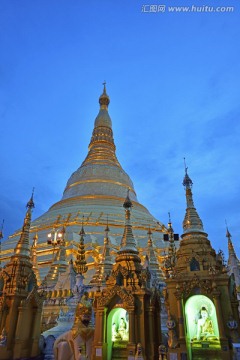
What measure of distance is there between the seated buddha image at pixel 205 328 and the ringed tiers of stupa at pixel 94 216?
15.7m

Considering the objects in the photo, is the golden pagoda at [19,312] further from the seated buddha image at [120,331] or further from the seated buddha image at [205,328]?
the seated buddha image at [205,328]

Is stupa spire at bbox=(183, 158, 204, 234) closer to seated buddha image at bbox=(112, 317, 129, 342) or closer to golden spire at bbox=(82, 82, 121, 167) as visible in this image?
seated buddha image at bbox=(112, 317, 129, 342)

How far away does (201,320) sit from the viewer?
32.8 ft

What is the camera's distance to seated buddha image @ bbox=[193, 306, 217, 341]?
9.70m

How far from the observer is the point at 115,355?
10711 mm

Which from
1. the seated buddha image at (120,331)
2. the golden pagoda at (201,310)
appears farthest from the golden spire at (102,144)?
the golden pagoda at (201,310)

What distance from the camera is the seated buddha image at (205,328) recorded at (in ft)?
31.8

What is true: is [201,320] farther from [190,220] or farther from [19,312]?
[19,312]

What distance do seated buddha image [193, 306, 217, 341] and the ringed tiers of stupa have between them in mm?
15700

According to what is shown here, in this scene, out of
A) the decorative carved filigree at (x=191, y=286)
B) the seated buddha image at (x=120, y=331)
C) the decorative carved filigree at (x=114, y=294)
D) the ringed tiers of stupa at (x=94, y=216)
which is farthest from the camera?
the ringed tiers of stupa at (x=94, y=216)

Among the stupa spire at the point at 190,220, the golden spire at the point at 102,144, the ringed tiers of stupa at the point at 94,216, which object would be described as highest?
the golden spire at the point at 102,144

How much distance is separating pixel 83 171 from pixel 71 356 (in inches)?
1326

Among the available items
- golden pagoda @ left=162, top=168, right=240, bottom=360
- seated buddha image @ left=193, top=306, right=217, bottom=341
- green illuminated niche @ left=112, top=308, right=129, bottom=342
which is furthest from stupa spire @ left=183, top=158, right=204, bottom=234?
green illuminated niche @ left=112, top=308, right=129, bottom=342

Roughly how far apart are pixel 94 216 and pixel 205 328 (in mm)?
23645
